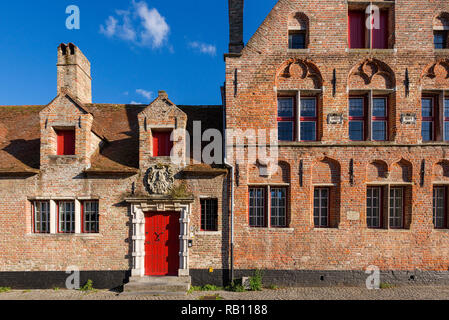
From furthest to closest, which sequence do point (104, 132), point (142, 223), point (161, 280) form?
point (104, 132) → point (142, 223) → point (161, 280)

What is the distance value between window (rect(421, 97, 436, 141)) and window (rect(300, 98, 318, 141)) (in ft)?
14.5

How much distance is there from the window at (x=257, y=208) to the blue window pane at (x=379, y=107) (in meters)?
5.75

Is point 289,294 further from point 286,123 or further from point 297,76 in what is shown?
point 297,76

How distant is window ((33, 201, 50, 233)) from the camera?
A: 9695mm

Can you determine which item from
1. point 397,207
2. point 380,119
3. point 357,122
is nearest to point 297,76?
point 357,122

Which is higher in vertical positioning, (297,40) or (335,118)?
(297,40)

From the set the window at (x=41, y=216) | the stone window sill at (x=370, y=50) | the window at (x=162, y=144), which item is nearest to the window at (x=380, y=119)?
the stone window sill at (x=370, y=50)

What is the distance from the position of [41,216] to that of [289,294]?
10106mm

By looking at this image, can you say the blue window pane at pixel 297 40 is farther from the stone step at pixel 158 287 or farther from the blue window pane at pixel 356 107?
the stone step at pixel 158 287

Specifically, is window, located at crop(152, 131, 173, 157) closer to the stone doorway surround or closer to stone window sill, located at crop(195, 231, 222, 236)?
the stone doorway surround

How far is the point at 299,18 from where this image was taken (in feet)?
33.0

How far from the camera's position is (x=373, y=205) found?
9914 millimetres

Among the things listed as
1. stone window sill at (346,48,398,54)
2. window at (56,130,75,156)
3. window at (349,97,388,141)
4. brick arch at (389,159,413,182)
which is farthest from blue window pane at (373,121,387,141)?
window at (56,130,75,156)

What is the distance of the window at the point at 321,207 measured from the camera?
9.96 meters
